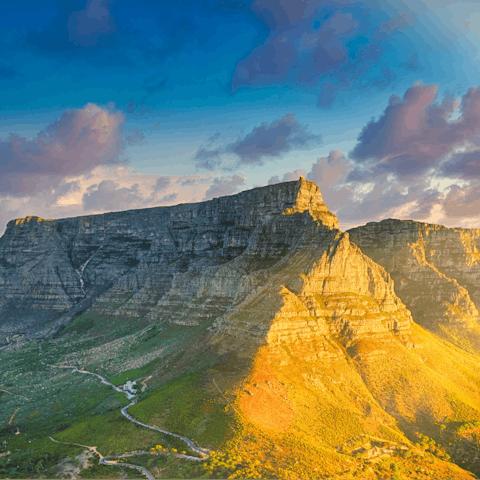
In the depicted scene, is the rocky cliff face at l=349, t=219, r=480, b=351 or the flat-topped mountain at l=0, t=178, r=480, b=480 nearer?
the flat-topped mountain at l=0, t=178, r=480, b=480

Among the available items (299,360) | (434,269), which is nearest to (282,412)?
(299,360)

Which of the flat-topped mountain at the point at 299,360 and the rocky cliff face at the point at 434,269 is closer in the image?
the flat-topped mountain at the point at 299,360

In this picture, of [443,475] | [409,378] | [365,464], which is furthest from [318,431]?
[409,378]

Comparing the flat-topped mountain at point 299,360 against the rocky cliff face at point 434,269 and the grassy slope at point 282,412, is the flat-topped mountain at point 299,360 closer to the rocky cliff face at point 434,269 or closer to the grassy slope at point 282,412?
the grassy slope at point 282,412

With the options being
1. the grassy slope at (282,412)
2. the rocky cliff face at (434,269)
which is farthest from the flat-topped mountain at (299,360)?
the rocky cliff face at (434,269)

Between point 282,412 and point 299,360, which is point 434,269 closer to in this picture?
point 299,360

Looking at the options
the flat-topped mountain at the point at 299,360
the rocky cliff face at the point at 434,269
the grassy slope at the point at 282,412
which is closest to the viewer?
the grassy slope at the point at 282,412

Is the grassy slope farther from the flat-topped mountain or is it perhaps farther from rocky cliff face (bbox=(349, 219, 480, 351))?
rocky cliff face (bbox=(349, 219, 480, 351))

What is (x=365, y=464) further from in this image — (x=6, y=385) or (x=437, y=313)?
(x=6, y=385)

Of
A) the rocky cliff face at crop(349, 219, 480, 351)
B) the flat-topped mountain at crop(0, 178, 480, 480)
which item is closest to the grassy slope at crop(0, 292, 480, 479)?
the flat-topped mountain at crop(0, 178, 480, 480)
